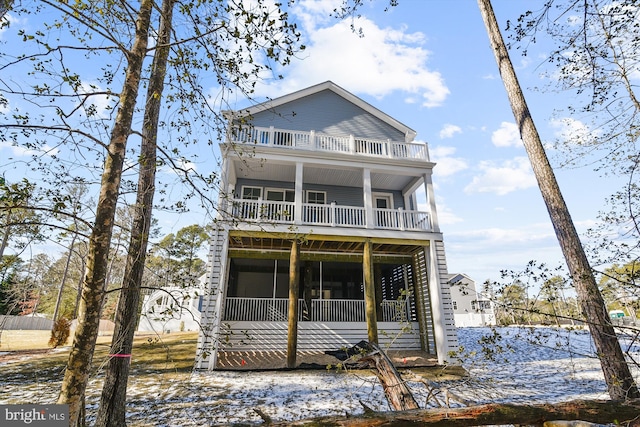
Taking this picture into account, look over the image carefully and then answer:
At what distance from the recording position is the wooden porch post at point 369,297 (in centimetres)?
812

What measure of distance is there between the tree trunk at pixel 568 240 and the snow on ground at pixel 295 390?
24 centimetres

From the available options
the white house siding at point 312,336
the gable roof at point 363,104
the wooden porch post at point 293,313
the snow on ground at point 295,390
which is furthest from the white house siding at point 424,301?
the gable roof at point 363,104

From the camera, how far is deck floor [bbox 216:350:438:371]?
7.80 metres

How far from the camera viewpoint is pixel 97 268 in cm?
221

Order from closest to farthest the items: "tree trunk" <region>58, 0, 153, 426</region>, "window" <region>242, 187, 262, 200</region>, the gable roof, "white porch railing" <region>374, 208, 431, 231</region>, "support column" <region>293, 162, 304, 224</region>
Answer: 1. "tree trunk" <region>58, 0, 153, 426</region>
2. "support column" <region>293, 162, 304, 224</region>
3. "white porch railing" <region>374, 208, 431, 231</region>
4. "window" <region>242, 187, 262, 200</region>
5. the gable roof

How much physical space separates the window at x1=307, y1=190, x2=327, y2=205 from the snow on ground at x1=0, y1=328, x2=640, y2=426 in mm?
6329

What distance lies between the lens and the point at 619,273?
352 centimetres

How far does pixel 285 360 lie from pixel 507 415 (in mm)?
7026

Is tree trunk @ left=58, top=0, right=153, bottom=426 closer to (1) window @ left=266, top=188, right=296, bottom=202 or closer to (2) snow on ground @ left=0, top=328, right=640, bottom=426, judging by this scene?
(2) snow on ground @ left=0, top=328, right=640, bottom=426

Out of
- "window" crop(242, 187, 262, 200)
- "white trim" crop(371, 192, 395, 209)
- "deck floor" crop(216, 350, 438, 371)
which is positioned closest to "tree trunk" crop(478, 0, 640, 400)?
"deck floor" crop(216, 350, 438, 371)

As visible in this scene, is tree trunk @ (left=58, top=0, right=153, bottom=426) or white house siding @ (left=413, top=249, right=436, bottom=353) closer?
tree trunk @ (left=58, top=0, right=153, bottom=426)

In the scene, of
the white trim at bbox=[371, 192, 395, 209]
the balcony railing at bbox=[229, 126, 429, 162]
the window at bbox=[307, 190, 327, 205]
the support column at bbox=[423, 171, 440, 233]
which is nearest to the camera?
the support column at bbox=[423, 171, 440, 233]

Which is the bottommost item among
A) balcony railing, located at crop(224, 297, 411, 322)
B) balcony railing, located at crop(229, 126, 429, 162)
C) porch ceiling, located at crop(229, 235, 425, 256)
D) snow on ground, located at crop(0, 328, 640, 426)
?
snow on ground, located at crop(0, 328, 640, 426)

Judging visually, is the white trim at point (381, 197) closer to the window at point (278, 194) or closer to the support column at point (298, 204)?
the window at point (278, 194)
